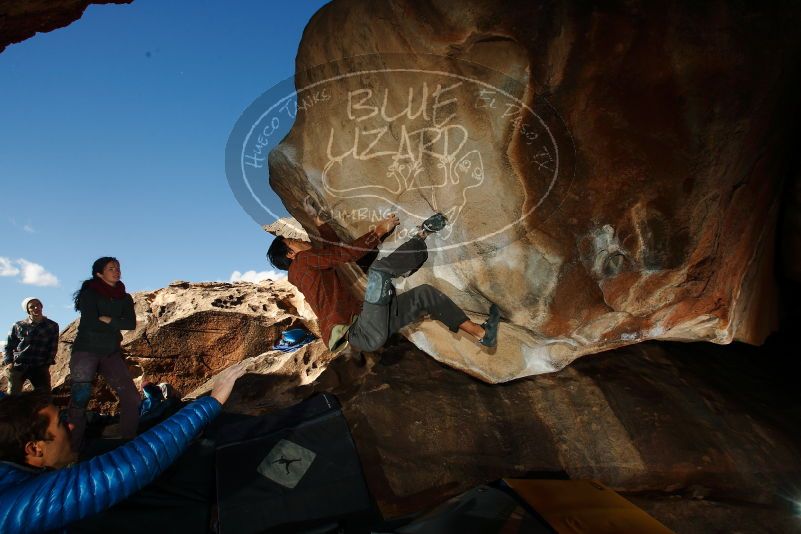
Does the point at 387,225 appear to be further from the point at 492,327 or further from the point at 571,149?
the point at 571,149

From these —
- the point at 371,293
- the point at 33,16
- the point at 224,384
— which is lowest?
the point at 224,384

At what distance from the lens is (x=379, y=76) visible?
304 centimetres

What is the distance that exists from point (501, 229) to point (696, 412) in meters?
2.61

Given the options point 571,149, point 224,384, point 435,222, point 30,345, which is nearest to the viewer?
point 224,384

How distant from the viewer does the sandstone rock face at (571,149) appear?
235 cm

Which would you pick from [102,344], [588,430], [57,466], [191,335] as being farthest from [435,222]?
[191,335]

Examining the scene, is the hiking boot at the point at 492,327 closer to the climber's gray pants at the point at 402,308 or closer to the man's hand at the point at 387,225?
the climber's gray pants at the point at 402,308

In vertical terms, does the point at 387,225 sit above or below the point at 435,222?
above

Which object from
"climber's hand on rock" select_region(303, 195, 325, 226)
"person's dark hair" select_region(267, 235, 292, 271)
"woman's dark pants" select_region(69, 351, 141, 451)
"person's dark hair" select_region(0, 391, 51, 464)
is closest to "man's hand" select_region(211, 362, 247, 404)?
"person's dark hair" select_region(0, 391, 51, 464)

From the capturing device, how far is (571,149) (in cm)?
263

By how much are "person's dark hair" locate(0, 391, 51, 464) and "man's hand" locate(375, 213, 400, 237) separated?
2.36 metres

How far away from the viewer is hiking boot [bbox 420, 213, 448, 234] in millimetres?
3256

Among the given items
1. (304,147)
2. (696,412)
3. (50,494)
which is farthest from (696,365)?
(50,494)

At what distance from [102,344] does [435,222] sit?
3051mm
